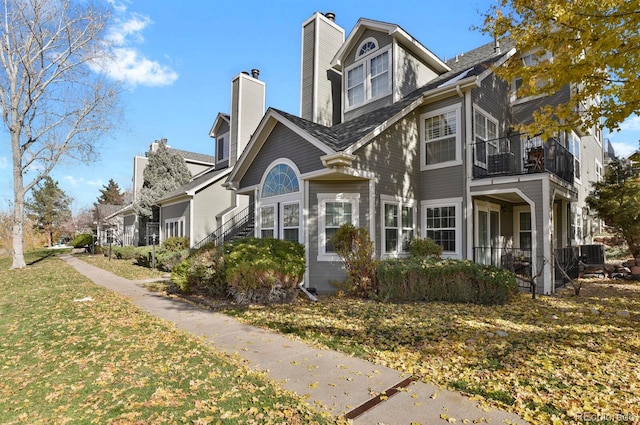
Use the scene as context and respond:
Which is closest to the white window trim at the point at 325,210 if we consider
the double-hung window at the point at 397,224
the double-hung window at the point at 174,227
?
the double-hung window at the point at 397,224

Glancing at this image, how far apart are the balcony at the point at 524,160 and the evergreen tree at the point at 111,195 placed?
64913mm

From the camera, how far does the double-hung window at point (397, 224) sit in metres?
10.6

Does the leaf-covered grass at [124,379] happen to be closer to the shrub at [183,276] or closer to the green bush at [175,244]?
the shrub at [183,276]

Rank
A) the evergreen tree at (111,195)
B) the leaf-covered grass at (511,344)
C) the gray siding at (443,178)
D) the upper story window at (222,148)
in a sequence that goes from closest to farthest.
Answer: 1. the leaf-covered grass at (511,344)
2. the gray siding at (443,178)
3. the upper story window at (222,148)
4. the evergreen tree at (111,195)

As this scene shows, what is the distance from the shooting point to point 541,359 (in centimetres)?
452

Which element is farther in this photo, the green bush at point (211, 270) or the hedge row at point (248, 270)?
the green bush at point (211, 270)

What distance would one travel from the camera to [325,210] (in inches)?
404

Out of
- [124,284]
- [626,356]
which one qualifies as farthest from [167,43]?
[626,356]

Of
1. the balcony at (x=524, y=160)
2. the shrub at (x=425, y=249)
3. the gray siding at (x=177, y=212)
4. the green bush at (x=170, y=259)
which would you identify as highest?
the balcony at (x=524, y=160)

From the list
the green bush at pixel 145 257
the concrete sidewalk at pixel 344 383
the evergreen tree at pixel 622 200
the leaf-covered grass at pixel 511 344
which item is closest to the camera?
the concrete sidewalk at pixel 344 383

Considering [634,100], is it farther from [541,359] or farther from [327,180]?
[327,180]

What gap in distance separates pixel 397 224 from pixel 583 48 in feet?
20.2

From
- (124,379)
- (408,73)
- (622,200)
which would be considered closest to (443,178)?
(408,73)

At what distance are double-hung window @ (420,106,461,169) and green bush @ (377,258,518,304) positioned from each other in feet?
13.9
